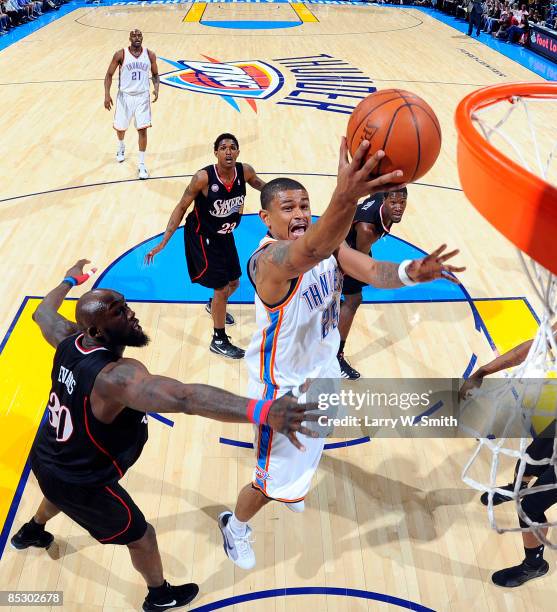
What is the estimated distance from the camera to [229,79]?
12797mm

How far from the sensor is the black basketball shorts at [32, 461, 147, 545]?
2.81 meters

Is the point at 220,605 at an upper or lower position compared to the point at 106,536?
lower

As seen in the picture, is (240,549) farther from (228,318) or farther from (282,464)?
(228,318)

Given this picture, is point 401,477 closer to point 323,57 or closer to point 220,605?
point 220,605

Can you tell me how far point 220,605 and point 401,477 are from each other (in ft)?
4.56

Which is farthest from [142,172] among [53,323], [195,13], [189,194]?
[195,13]

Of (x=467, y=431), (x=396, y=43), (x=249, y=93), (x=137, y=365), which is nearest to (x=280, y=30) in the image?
(x=396, y=43)

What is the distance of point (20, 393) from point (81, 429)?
2.17 meters

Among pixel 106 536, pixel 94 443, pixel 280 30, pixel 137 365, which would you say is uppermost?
pixel 137 365

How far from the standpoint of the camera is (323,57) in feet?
48.1

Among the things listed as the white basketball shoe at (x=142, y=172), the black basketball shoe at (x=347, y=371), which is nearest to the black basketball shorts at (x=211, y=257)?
the black basketball shoe at (x=347, y=371)

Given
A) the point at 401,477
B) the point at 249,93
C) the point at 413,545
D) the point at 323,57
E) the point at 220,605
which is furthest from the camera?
the point at 323,57

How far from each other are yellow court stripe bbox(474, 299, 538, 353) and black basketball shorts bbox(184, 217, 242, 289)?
2.26 meters

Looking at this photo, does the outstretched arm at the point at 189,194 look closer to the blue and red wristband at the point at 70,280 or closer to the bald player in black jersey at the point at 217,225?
the bald player in black jersey at the point at 217,225
